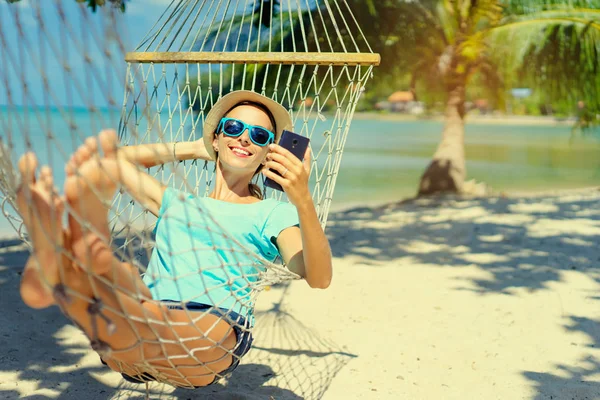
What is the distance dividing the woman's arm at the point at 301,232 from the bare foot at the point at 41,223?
51 cm

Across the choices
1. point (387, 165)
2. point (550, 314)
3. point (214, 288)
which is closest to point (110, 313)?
point (214, 288)

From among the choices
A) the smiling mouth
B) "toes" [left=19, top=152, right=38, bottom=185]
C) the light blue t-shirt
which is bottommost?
the light blue t-shirt

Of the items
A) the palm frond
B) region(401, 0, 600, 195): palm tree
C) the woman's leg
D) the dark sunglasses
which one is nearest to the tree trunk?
region(401, 0, 600, 195): palm tree

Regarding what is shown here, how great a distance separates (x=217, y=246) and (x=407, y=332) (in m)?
1.34

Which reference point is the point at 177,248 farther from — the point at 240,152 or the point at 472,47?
the point at 472,47

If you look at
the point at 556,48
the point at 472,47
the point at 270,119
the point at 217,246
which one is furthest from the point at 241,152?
the point at 556,48

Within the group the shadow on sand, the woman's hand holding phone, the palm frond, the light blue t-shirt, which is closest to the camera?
the woman's hand holding phone

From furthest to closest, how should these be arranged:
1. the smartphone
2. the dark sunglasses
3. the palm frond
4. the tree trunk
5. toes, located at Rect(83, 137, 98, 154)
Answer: the tree trunk, the palm frond, the dark sunglasses, the smartphone, toes, located at Rect(83, 137, 98, 154)

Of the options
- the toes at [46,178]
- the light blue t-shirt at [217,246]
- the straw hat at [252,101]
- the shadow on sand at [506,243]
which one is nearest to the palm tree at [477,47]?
the shadow on sand at [506,243]

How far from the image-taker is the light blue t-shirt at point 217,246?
5.88ft

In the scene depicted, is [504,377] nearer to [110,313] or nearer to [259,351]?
[259,351]

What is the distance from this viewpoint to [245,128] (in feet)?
6.38

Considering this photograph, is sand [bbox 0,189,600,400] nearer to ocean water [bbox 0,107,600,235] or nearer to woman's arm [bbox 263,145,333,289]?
woman's arm [bbox 263,145,333,289]

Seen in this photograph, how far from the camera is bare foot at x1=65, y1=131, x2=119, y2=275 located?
134 centimetres
